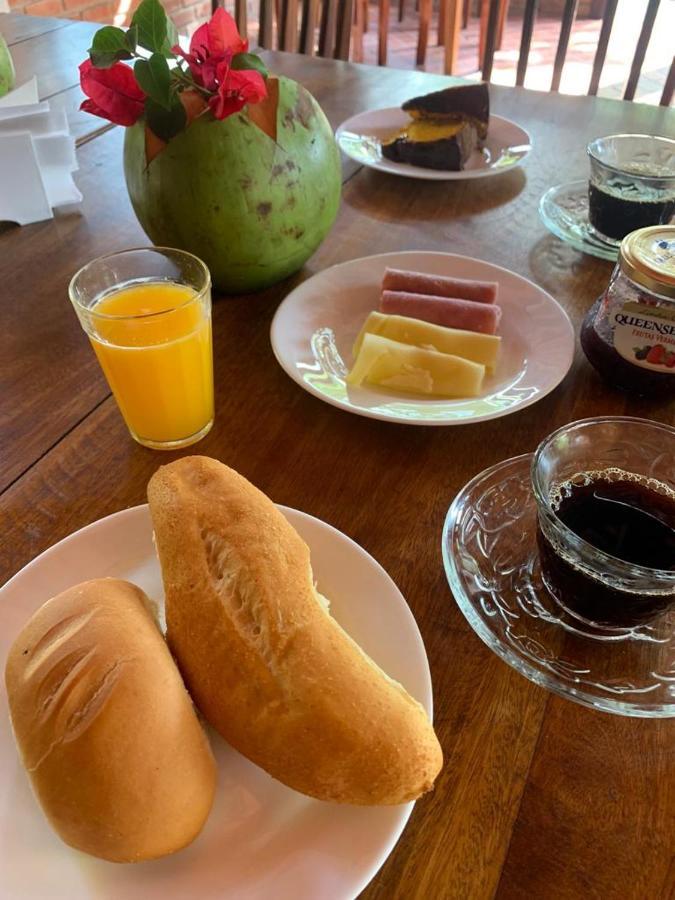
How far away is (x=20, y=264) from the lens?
98 cm

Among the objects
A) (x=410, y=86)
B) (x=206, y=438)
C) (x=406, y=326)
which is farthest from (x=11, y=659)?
(x=410, y=86)

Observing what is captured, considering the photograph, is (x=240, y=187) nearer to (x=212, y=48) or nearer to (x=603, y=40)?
(x=212, y=48)

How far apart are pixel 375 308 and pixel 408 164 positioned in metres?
0.45

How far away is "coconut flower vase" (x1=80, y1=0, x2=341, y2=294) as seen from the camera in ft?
2.38

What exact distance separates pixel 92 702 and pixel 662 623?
0.45m

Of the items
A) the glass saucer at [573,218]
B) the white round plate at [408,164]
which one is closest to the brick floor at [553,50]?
the white round plate at [408,164]

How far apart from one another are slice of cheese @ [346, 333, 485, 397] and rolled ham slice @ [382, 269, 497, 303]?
0.12 metres

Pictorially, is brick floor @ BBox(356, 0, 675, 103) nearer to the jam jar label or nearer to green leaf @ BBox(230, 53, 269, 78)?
green leaf @ BBox(230, 53, 269, 78)

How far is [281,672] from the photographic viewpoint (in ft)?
1.34

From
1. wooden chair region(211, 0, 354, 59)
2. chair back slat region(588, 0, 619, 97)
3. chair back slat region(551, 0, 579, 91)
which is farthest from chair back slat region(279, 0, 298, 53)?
chair back slat region(588, 0, 619, 97)

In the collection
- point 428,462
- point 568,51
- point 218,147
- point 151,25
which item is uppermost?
point 151,25

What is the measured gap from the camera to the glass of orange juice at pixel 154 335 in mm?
647

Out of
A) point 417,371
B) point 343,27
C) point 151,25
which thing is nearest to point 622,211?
point 417,371

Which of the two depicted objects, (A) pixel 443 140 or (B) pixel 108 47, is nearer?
(B) pixel 108 47
